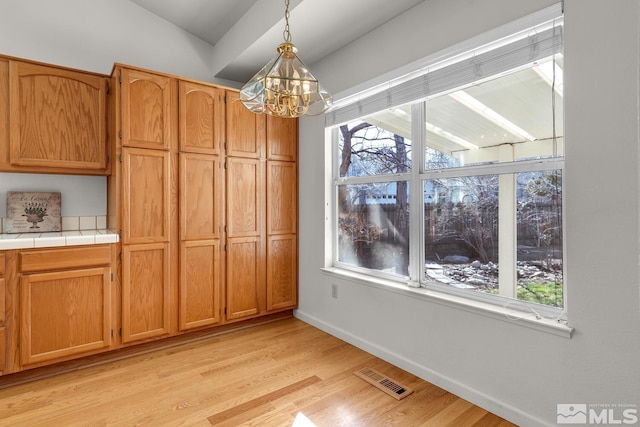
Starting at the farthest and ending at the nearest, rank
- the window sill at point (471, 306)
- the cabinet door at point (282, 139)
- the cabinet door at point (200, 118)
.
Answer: the cabinet door at point (282, 139), the cabinet door at point (200, 118), the window sill at point (471, 306)

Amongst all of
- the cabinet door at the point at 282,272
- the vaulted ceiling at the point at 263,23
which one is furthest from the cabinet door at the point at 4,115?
the cabinet door at the point at 282,272

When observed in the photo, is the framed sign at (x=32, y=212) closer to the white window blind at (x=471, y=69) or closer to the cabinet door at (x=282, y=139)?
the cabinet door at (x=282, y=139)

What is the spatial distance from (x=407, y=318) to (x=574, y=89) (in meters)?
1.68

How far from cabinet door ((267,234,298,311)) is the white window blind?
143cm

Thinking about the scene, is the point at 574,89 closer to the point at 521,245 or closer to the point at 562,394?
the point at 521,245

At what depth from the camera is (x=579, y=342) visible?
1.59 metres

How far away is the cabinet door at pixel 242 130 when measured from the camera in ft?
9.88

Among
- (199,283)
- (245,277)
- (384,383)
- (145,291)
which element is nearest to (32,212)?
(145,291)

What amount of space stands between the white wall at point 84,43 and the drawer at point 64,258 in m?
0.67

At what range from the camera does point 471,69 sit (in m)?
2.02

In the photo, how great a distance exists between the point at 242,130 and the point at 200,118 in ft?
1.26

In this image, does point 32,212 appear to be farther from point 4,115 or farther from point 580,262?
point 580,262

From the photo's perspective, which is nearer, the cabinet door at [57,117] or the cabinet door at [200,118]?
the cabinet door at [57,117]

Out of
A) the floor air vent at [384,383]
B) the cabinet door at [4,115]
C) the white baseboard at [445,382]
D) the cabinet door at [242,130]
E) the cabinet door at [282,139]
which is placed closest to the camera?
the white baseboard at [445,382]
